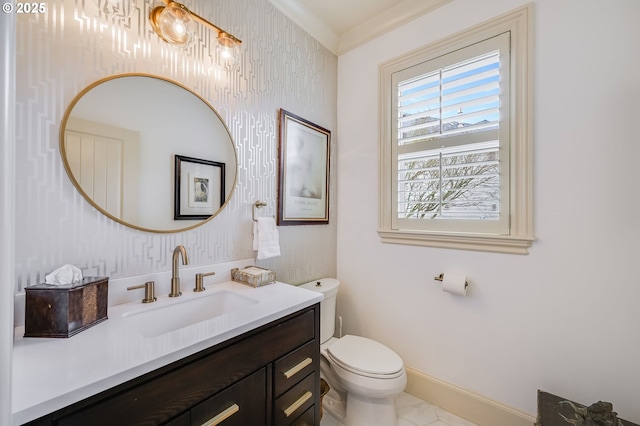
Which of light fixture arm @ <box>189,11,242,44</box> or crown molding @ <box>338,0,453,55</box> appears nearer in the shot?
light fixture arm @ <box>189,11,242,44</box>

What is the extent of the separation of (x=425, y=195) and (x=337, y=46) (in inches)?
57.4

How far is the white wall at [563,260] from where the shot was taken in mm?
1190

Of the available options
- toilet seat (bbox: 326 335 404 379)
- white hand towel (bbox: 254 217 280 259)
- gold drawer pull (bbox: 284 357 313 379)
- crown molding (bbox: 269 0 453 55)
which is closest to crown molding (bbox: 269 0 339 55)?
crown molding (bbox: 269 0 453 55)

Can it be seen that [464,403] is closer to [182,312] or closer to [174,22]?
[182,312]

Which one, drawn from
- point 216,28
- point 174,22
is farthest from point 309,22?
point 174,22

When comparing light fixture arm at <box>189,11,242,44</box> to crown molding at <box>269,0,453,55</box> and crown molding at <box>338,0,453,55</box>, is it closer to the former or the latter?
crown molding at <box>269,0,453,55</box>

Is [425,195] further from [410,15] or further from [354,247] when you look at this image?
[410,15]

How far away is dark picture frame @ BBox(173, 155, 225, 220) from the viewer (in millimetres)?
1242

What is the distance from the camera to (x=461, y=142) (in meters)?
1.60

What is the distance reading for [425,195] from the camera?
1758 mm

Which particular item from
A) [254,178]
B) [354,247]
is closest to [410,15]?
[254,178]

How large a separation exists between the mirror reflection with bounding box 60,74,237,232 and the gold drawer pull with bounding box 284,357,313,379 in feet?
2.61

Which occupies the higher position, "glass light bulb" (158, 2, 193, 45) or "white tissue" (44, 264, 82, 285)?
"glass light bulb" (158, 2, 193, 45)

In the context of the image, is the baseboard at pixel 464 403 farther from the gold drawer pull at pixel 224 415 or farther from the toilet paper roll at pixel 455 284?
the gold drawer pull at pixel 224 415
